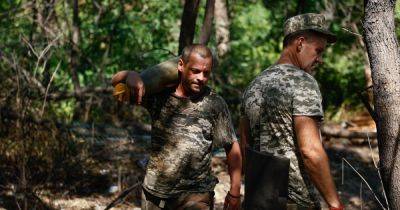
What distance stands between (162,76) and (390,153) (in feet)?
4.64

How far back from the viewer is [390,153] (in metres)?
3.63

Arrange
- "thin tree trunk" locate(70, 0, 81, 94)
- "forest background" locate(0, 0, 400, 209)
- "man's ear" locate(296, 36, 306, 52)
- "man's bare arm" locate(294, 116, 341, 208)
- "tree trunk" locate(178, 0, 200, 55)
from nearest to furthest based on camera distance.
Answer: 1. "man's bare arm" locate(294, 116, 341, 208)
2. "man's ear" locate(296, 36, 306, 52)
3. "tree trunk" locate(178, 0, 200, 55)
4. "forest background" locate(0, 0, 400, 209)
5. "thin tree trunk" locate(70, 0, 81, 94)

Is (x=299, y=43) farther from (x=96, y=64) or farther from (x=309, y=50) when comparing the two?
(x=96, y=64)

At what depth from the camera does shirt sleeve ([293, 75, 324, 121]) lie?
10.2 feet

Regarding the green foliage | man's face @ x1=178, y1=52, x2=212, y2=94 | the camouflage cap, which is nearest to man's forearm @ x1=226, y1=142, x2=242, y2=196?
man's face @ x1=178, y1=52, x2=212, y2=94

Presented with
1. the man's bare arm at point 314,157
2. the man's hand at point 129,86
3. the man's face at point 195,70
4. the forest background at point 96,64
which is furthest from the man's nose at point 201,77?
the forest background at point 96,64

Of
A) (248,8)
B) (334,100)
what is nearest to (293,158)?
(334,100)

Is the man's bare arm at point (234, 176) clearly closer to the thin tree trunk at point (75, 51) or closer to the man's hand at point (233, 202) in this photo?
the man's hand at point (233, 202)

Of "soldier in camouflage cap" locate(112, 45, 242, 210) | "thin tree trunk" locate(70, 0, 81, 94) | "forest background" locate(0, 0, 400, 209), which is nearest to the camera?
"soldier in camouflage cap" locate(112, 45, 242, 210)

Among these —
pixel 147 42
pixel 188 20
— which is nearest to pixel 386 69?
pixel 188 20

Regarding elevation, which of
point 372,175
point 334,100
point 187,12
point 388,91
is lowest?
point 372,175

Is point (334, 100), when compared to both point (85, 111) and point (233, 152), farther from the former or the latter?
point (233, 152)

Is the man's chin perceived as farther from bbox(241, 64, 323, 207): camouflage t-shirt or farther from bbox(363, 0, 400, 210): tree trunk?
bbox(363, 0, 400, 210): tree trunk

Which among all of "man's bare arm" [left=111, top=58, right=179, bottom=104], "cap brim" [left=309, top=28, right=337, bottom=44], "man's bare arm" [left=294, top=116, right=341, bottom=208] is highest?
"cap brim" [left=309, top=28, right=337, bottom=44]
